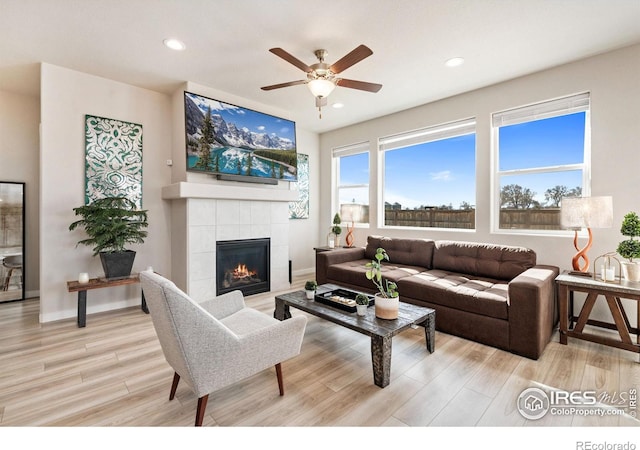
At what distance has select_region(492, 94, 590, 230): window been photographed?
3189 mm

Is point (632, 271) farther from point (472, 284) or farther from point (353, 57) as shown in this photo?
point (353, 57)

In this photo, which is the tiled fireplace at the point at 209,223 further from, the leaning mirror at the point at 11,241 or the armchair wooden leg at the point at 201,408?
the armchair wooden leg at the point at 201,408

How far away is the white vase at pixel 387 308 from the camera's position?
2.22 meters

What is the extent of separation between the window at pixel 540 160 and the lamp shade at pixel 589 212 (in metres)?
0.75

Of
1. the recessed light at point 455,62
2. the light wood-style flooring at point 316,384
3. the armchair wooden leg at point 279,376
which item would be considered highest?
the recessed light at point 455,62

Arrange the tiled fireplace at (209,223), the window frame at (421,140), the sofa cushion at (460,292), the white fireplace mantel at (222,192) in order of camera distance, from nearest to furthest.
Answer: the sofa cushion at (460,292), the white fireplace mantel at (222,192), the tiled fireplace at (209,223), the window frame at (421,140)

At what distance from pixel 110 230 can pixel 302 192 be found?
3276 millimetres

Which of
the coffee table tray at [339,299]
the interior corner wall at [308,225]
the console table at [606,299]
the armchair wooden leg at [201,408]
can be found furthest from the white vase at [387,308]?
the interior corner wall at [308,225]

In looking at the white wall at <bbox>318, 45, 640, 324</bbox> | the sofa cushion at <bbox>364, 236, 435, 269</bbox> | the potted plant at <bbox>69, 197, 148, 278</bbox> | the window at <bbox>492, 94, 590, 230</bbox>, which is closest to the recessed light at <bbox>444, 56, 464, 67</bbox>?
the white wall at <bbox>318, 45, 640, 324</bbox>

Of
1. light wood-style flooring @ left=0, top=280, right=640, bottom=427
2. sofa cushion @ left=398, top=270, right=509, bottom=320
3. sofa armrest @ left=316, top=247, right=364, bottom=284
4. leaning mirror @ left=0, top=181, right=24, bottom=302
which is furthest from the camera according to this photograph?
sofa armrest @ left=316, top=247, right=364, bottom=284

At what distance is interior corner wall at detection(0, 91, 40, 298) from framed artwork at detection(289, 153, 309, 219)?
382 centimetres

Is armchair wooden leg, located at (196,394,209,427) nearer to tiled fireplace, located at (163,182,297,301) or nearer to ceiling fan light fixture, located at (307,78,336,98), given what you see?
tiled fireplace, located at (163,182,297,301)

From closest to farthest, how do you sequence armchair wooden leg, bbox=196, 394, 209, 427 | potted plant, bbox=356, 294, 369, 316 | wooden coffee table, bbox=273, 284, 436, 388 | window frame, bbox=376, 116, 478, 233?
1. armchair wooden leg, bbox=196, 394, 209, 427
2. wooden coffee table, bbox=273, 284, 436, 388
3. potted plant, bbox=356, 294, 369, 316
4. window frame, bbox=376, 116, 478, 233
